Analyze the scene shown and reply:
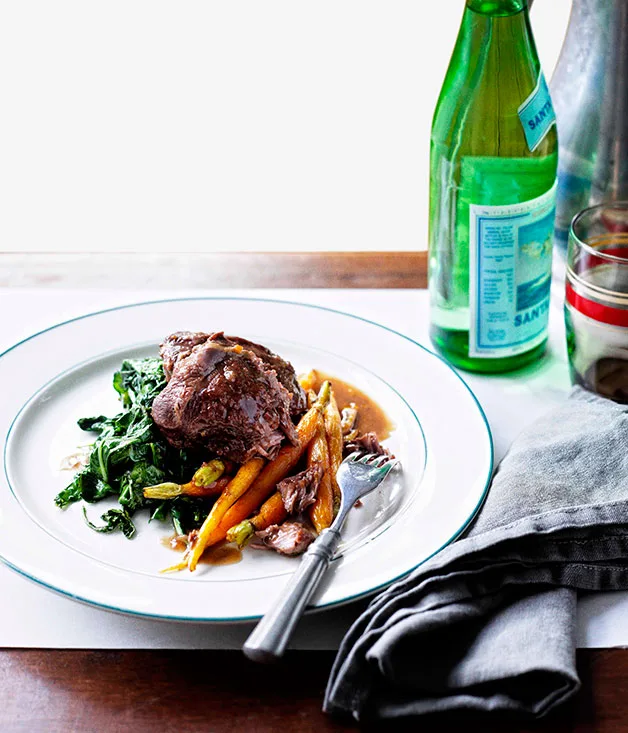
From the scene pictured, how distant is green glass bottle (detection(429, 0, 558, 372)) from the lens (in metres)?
2.04

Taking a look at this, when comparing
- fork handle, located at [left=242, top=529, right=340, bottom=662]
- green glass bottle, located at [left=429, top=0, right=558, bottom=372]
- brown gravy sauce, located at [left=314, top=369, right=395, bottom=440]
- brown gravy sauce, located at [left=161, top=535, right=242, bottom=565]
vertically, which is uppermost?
green glass bottle, located at [left=429, top=0, right=558, bottom=372]

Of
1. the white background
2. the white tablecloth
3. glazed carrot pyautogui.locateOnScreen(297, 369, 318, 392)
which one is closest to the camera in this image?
the white tablecloth

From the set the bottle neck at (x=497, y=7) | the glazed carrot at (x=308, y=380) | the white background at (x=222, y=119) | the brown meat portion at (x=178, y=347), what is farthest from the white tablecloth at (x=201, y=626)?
the white background at (x=222, y=119)

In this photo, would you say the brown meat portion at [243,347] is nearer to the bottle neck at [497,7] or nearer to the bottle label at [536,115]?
the bottle label at [536,115]

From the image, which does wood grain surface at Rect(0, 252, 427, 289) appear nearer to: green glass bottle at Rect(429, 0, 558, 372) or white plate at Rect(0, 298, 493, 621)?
white plate at Rect(0, 298, 493, 621)

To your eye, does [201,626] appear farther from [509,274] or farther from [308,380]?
[509,274]

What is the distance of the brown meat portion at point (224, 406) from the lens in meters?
1.79

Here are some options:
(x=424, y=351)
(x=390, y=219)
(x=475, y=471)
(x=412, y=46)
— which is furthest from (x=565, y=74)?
(x=412, y=46)

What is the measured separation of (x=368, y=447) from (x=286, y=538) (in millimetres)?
327

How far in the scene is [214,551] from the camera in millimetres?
1683

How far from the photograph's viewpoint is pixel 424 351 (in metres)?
2.16

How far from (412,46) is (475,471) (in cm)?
498

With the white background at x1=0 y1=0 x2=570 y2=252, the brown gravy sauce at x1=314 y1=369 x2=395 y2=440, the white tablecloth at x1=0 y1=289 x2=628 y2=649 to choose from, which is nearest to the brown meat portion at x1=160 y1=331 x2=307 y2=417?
the brown gravy sauce at x1=314 y1=369 x2=395 y2=440

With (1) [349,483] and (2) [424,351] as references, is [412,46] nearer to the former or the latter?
(2) [424,351]
